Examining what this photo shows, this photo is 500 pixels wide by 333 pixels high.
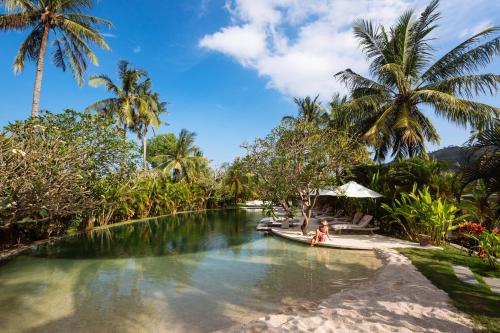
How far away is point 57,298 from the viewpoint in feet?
22.0

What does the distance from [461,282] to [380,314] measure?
8.98 feet

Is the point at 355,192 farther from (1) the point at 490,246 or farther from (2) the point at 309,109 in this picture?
(2) the point at 309,109

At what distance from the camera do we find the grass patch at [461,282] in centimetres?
457

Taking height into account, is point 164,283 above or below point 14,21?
below

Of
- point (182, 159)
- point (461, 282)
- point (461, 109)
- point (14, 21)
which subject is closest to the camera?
point (461, 282)

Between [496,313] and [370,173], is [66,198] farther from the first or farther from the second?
[370,173]

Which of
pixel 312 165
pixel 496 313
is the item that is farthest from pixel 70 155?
pixel 496 313

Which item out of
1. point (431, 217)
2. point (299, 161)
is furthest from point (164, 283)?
point (431, 217)

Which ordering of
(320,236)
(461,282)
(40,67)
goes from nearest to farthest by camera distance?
(461,282)
(320,236)
(40,67)

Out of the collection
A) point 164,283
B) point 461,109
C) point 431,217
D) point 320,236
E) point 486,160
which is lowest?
point 164,283

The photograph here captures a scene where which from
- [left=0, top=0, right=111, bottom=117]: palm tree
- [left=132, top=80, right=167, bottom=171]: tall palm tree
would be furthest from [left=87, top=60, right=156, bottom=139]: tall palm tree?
[left=0, top=0, right=111, bottom=117]: palm tree

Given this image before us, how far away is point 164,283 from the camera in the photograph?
7.64m

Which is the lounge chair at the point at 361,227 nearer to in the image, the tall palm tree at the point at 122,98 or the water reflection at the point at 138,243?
the water reflection at the point at 138,243

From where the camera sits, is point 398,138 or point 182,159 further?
point 182,159
